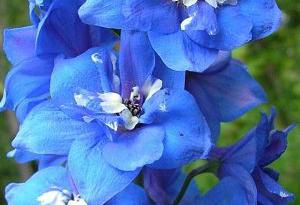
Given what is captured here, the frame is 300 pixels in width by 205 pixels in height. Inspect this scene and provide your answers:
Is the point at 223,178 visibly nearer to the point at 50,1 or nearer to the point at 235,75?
the point at 235,75

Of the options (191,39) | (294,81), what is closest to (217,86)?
(191,39)

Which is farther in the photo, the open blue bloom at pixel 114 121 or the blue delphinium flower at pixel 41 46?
the blue delphinium flower at pixel 41 46

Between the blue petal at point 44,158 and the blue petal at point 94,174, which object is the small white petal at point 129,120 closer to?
the blue petal at point 94,174

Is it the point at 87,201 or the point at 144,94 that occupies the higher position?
the point at 144,94

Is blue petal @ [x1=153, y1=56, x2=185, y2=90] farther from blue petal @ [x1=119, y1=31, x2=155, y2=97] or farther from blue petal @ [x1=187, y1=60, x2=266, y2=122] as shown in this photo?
blue petal @ [x1=187, y1=60, x2=266, y2=122]

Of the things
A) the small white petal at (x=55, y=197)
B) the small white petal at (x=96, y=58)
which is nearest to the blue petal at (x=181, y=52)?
the small white petal at (x=96, y=58)

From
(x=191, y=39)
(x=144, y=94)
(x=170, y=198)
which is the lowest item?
(x=170, y=198)

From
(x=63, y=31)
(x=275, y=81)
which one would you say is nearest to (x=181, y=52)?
(x=63, y=31)

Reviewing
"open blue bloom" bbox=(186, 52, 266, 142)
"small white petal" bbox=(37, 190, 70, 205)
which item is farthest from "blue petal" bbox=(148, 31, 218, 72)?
"small white petal" bbox=(37, 190, 70, 205)
